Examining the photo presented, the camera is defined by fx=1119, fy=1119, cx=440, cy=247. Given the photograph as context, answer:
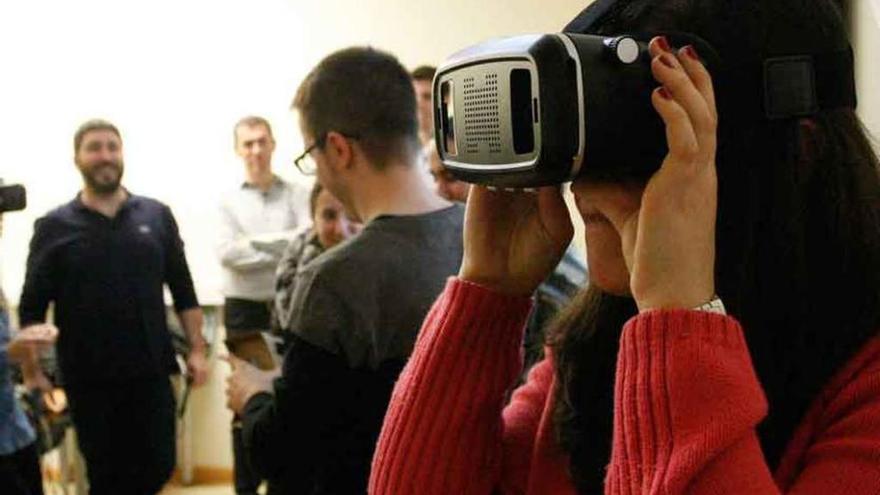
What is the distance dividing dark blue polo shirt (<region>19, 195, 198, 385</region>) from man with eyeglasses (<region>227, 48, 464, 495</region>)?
73.7 inches

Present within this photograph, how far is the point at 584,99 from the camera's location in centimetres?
73

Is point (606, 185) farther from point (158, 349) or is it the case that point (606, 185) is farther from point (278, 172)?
point (278, 172)

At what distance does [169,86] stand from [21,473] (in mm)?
2290

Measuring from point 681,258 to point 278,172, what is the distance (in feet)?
13.0

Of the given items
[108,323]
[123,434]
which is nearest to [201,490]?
[123,434]

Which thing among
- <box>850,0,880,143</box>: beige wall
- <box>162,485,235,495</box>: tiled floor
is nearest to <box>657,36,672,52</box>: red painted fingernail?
<box>850,0,880,143</box>: beige wall

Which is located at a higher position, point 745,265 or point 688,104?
point 688,104

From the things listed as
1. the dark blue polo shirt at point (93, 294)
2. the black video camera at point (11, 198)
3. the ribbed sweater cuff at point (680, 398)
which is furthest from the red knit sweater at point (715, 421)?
the dark blue polo shirt at point (93, 294)

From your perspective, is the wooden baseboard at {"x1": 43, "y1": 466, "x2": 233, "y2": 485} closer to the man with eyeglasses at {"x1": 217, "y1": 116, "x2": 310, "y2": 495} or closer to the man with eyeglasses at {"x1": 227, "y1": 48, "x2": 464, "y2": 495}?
the man with eyeglasses at {"x1": 217, "y1": 116, "x2": 310, "y2": 495}

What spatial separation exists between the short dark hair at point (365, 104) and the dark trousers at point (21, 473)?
1.31 meters

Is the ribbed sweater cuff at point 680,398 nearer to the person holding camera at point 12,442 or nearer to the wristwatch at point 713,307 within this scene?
the wristwatch at point 713,307

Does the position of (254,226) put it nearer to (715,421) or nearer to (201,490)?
(201,490)

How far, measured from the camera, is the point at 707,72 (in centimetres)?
74

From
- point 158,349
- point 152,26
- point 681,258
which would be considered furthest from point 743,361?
point 152,26
